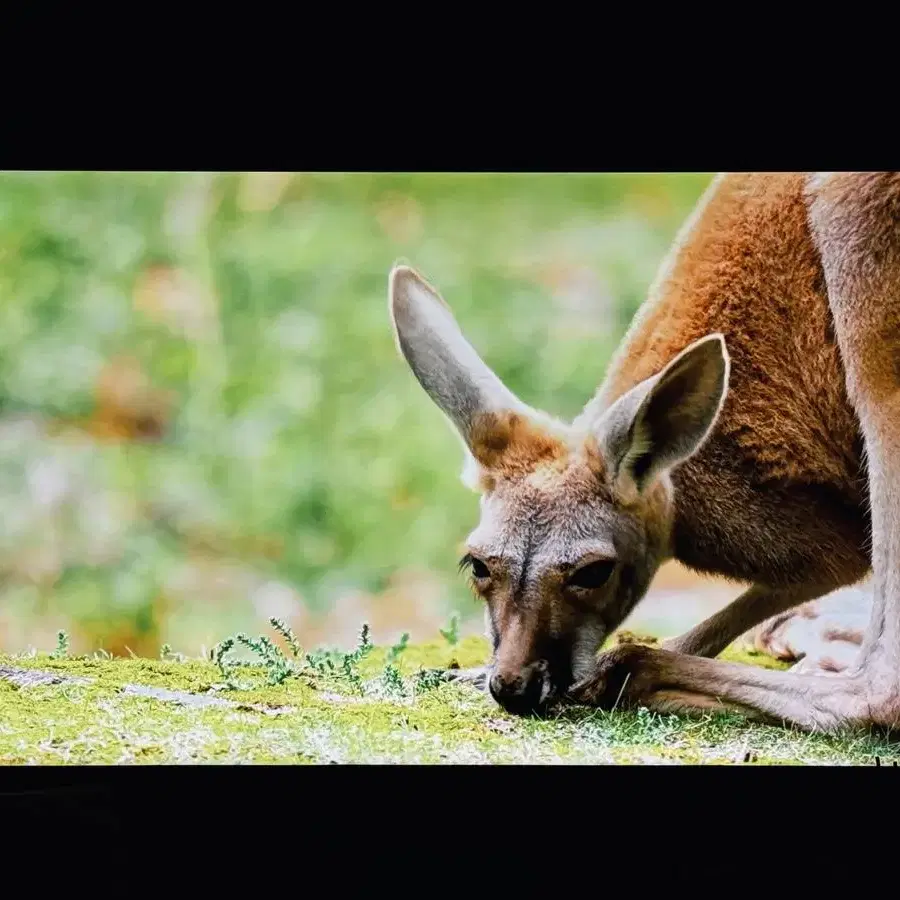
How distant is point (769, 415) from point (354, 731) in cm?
128

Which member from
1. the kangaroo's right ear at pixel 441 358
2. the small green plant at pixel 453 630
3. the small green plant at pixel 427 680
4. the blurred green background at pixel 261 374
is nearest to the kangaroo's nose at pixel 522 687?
the small green plant at pixel 427 680

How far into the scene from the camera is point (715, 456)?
323 cm

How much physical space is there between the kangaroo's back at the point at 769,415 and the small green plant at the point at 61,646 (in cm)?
163

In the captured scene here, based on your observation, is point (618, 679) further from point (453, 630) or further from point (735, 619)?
point (453, 630)

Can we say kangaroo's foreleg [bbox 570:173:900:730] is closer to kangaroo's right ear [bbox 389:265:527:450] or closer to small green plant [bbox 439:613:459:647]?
kangaroo's right ear [bbox 389:265:527:450]

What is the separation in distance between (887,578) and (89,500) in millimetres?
2162

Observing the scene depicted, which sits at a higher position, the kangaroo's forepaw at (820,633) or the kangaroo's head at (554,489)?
the kangaroo's head at (554,489)

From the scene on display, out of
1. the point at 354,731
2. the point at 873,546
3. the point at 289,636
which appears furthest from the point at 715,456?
the point at 289,636

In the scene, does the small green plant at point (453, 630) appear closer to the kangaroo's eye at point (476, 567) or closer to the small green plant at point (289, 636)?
the small green plant at point (289, 636)

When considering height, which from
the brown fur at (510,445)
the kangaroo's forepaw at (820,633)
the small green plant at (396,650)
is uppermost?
the brown fur at (510,445)

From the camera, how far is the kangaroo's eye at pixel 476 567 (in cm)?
297

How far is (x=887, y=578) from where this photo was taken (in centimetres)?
307
